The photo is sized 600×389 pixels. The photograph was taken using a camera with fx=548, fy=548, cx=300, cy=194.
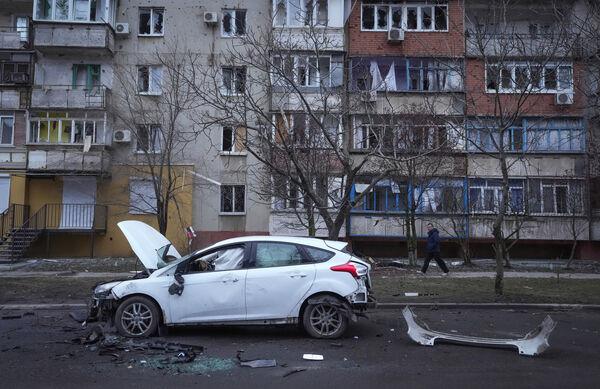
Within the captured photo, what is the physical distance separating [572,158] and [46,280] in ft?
70.9

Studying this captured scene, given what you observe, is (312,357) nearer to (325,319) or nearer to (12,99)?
(325,319)

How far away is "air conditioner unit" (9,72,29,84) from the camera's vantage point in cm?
2517

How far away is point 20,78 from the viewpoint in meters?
25.3

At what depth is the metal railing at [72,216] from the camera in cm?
2477

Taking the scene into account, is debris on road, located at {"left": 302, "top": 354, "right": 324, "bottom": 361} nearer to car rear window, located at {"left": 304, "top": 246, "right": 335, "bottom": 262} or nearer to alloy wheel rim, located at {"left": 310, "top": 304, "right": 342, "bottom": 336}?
alloy wheel rim, located at {"left": 310, "top": 304, "right": 342, "bottom": 336}

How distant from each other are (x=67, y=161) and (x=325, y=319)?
64.5ft

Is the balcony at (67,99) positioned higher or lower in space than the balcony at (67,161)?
higher

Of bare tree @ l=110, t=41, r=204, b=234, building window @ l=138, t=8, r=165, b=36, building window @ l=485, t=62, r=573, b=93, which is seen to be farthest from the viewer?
building window @ l=138, t=8, r=165, b=36

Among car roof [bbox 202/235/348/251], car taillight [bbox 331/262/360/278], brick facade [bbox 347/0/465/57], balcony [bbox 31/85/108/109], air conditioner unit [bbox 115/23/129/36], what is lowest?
car taillight [bbox 331/262/360/278]

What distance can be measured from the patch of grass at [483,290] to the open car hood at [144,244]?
5.03m

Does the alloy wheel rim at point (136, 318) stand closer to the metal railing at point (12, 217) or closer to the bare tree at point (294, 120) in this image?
the bare tree at point (294, 120)

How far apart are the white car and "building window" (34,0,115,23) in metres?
20.4

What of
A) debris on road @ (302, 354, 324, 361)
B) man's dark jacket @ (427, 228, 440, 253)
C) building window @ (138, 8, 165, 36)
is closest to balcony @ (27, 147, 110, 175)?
building window @ (138, 8, 165, 36)

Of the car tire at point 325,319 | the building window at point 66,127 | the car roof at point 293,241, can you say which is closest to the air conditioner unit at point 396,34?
the building window at point 66,127
